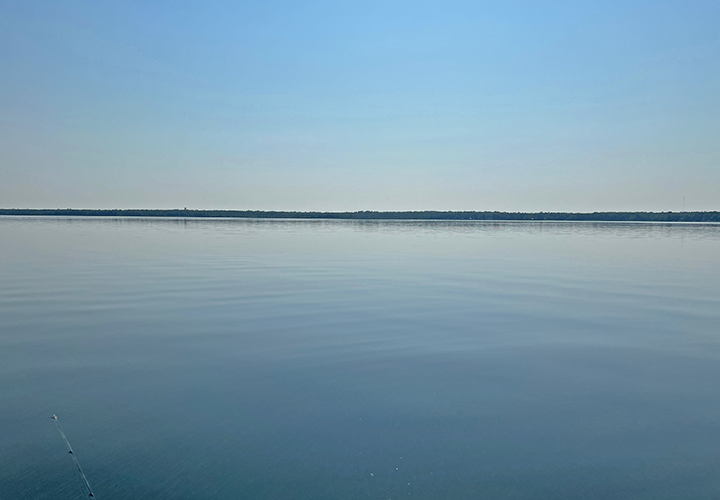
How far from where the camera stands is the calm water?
3740mm

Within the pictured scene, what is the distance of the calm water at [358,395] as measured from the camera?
147 inches

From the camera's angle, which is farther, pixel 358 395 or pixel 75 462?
pixel 358 395

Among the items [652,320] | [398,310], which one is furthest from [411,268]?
[652,320]

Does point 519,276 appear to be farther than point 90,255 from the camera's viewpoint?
No

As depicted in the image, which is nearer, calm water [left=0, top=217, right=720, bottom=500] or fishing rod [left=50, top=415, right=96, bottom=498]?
fishing rod [left=50, top=415, right=96, bottom=498]

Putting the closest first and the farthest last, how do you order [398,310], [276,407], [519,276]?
[276,407], [398,310], [519,276]

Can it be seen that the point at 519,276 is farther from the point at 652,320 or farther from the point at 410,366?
the point at 410,366

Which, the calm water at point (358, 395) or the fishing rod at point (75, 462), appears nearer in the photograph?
the fishing rod at point (75, 462)

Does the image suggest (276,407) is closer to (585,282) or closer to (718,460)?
(718,460)

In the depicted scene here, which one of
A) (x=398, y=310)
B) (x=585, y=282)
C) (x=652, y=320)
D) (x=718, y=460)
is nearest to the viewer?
(x=718, y=460)

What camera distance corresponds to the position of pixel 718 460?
402 cm

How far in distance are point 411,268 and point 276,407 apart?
1311 cm

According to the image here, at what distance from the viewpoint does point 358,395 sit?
17.4ft

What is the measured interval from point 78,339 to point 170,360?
83.9 inches
